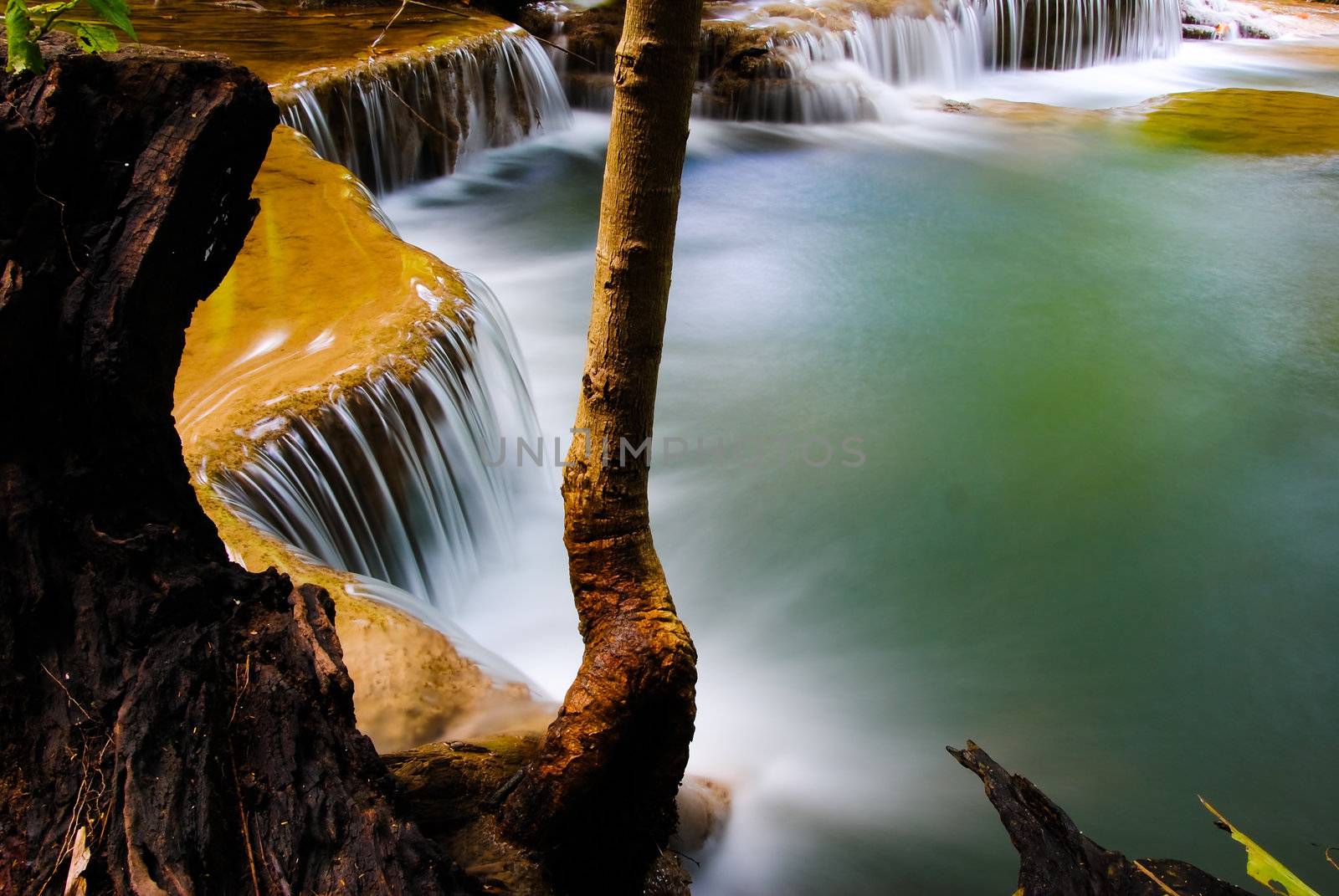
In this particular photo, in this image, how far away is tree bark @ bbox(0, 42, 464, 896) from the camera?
1.39 m

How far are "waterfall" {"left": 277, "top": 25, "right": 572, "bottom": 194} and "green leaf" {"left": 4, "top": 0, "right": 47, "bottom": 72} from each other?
18.1 feet

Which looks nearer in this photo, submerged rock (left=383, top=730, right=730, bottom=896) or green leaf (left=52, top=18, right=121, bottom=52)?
green leaf (left=52, top=18, right=121, bottom=52)

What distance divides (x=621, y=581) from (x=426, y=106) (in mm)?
7480

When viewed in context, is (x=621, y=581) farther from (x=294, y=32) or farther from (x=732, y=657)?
(x=294, y=32)

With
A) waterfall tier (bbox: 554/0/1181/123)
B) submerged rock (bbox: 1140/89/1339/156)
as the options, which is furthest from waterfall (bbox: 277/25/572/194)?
submerged rock (bbox: 1140/89/1339/156)

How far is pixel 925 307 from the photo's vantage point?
7.54 meters

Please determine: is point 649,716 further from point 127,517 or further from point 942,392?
point 942,392

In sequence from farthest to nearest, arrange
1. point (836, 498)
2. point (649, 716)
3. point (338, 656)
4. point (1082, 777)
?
point (836, 498), point (1082, 777), point (649, 716), point (338, 656)

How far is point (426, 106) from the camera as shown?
8492 mm

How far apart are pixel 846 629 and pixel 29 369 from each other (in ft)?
11.9

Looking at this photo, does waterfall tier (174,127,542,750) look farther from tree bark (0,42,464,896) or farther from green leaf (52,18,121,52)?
green leaf (52,18,121,52)

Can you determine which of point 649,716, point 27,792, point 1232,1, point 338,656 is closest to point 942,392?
point 649,716

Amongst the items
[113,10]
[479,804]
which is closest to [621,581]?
[479,804]

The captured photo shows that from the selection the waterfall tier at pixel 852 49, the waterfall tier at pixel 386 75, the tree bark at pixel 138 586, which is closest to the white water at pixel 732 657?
the waterfall tier at pixel 386 75
